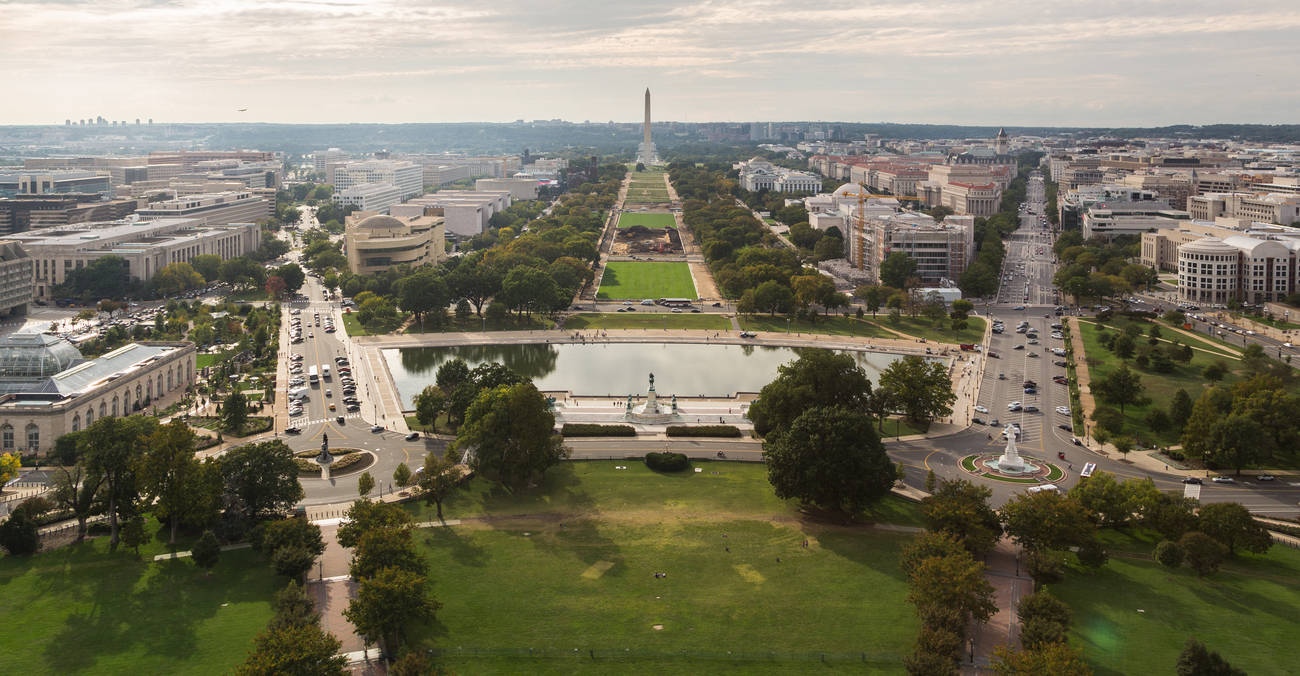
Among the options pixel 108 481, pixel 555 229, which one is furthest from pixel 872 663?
pixel 555 229

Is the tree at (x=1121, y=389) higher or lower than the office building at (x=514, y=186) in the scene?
lower

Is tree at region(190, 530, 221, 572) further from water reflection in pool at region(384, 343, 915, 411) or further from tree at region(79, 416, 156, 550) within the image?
water reflection in pool at region(384, 343, 915, 411)

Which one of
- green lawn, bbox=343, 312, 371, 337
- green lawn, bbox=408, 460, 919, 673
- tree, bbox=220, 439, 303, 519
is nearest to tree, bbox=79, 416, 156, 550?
tree, bbox=220, 439, 303, 519

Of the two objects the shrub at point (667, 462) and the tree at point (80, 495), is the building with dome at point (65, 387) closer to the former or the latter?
the tree at point (80, 495)

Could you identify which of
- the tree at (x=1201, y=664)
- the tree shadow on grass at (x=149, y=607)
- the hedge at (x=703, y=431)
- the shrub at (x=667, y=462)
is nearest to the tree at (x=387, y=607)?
the tree shadow on grass at (x=149, y=607)

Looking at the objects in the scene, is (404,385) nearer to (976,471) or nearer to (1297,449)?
(976,471)
